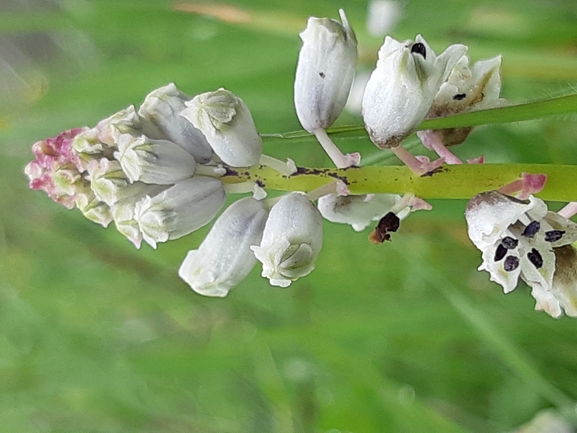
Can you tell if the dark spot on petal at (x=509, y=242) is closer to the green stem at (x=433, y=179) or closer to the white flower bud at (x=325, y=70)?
the green stem at (x=433, y=179)

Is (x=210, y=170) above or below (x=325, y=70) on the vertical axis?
below

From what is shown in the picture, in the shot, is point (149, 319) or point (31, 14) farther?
point (149, 319)

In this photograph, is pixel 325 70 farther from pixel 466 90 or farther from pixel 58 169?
pixel 58 169

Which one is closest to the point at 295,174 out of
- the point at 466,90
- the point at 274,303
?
the point at 466,90

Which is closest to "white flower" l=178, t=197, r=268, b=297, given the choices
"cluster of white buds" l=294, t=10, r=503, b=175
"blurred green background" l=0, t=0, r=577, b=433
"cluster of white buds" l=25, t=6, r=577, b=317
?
"cluster of white buds" l=25, t=6, r=577, b=317

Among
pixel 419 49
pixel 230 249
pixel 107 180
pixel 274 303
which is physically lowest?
pixel 274 303

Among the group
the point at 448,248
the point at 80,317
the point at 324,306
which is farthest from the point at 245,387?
the point at 448,248

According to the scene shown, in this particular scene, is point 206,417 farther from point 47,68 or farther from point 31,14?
point 47,68

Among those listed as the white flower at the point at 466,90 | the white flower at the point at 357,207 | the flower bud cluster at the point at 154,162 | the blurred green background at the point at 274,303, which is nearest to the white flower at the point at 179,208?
the flower bud cluster at the point at 154,162
